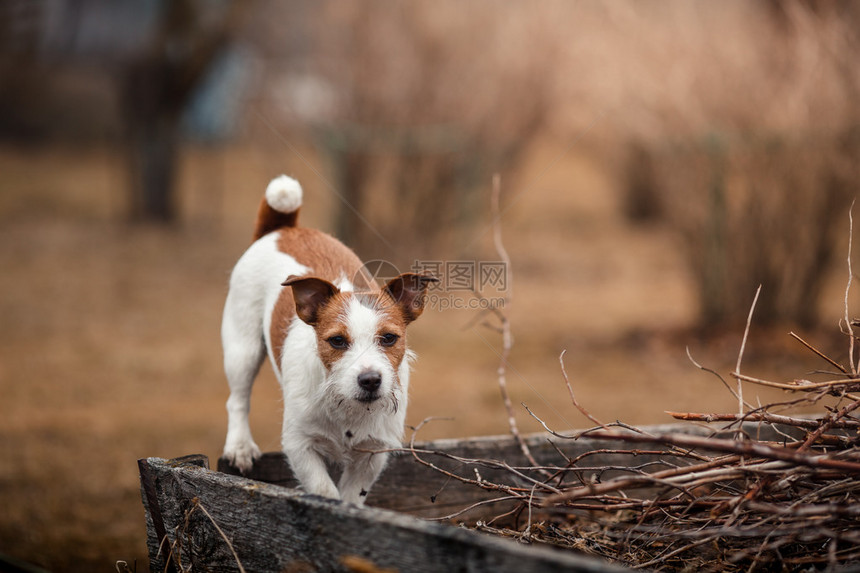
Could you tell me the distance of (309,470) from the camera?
9.42 feet

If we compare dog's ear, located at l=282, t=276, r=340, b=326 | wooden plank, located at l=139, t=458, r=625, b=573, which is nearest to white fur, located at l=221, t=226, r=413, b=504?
dog's ear, located at l=282, t=276, r=340, b=326

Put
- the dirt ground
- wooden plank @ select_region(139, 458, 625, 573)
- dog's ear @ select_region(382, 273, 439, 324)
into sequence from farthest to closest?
the dirt ground, dog's ear @ select_region(382, 273, 439, 324), wooden plank @ select_region(139, 458, 625, 573)

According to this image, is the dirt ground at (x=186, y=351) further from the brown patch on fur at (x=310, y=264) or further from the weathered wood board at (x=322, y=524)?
the weathered wood board at (x=322, y=524)

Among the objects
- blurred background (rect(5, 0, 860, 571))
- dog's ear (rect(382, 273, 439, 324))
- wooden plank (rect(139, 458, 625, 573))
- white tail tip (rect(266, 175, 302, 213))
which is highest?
blurred background (rect(5, 0, 860, 571))

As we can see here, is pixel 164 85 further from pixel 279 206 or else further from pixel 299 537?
pixel 299 537

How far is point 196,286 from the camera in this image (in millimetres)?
10805

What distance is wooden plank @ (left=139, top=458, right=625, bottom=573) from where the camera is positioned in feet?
5.93

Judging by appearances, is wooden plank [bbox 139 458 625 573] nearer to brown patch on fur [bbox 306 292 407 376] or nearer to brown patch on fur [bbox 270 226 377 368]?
brown patch on fur [bbox 306 292 407 376]

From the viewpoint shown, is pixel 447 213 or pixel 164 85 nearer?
pixel 447 213

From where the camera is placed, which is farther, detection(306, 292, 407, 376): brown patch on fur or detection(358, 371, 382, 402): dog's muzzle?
detection(306, 292, 407, 376): brown patch on fur

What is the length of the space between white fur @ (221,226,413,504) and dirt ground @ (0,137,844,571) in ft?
1.99

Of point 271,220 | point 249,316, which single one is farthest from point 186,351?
point 249,316

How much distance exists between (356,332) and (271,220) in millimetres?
971

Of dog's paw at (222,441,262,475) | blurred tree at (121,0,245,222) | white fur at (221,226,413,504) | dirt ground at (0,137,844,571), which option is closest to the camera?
white fur at (221,226,413,504)
